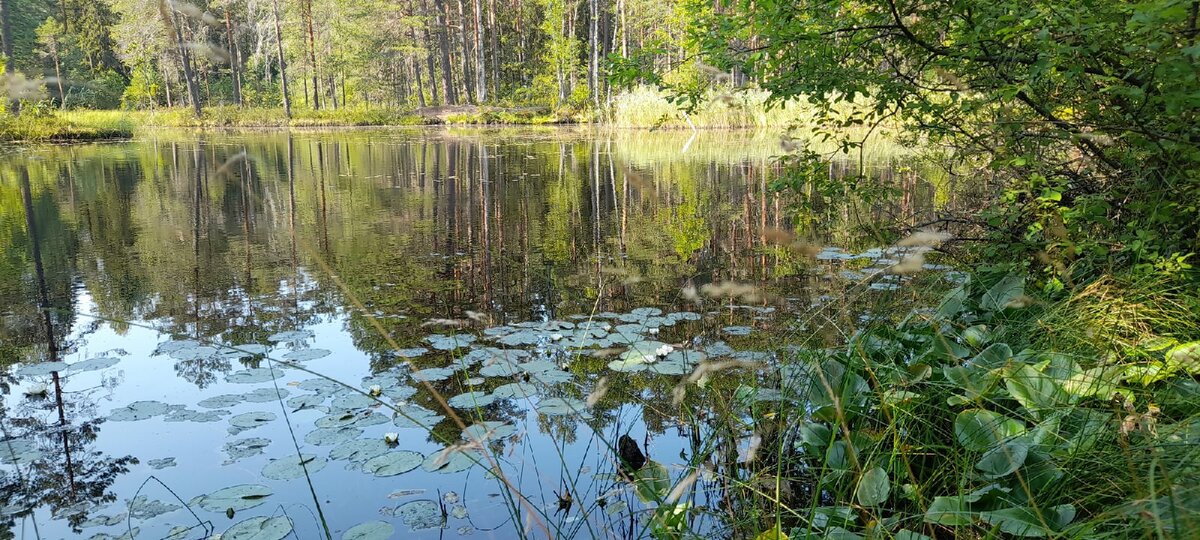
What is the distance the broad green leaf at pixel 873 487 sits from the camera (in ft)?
5.42

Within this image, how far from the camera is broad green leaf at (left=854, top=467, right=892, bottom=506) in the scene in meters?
1.65

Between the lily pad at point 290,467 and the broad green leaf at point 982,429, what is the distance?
196 centimetres

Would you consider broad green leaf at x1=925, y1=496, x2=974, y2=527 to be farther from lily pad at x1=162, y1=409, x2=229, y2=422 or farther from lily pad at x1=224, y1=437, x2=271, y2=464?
lily pad at x1=162, y1=409, x2=229, y2=422

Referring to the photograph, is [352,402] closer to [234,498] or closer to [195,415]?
[195,415]

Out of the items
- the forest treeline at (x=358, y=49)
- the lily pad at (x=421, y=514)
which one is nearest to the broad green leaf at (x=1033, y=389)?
the lily pad at (x=421, y=514)

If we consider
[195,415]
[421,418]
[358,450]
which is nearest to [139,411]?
[195,415]

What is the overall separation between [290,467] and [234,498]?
0.73 ft

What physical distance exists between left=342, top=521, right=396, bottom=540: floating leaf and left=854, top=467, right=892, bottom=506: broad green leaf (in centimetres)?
129

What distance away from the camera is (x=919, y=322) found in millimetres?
2998

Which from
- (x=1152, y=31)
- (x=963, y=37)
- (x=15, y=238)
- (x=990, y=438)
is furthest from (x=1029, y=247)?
(x=15, y=238)

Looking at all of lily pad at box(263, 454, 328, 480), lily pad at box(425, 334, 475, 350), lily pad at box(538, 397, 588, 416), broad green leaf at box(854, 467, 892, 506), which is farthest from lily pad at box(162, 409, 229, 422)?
broad green leaf at box(854, 467, 892, 506)

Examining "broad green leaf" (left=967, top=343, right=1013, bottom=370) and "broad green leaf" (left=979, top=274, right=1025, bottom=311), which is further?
"broad green leaf" (left=979, top=274, right=1025, bottom=311)

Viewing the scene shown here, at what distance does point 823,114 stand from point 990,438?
191cm

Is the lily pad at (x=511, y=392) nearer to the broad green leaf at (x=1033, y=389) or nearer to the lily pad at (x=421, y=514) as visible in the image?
the lily pad at (x=421, y=514)
